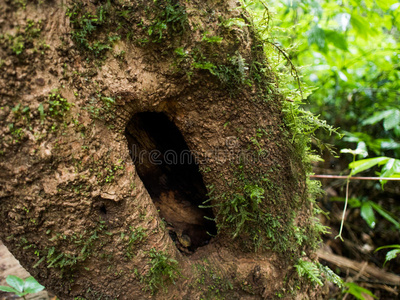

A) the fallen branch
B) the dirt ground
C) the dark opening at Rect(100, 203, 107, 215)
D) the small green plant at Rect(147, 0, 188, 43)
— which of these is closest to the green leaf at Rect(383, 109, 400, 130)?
the fallen branch

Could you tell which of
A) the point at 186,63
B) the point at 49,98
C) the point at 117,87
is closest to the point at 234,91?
the point at 186,63

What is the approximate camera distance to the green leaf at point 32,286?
117 centimetres

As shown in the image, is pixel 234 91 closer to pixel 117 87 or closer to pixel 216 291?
pixel 117 87

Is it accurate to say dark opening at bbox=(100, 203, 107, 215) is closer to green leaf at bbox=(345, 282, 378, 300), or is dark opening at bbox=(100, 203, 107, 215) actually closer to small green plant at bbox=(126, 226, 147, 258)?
small green plant at bbox=(126, 226, 147, 258)

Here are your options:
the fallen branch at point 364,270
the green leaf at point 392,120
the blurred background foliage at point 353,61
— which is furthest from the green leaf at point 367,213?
the green leaf at point 392,120

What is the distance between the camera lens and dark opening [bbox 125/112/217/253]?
5.47 feet

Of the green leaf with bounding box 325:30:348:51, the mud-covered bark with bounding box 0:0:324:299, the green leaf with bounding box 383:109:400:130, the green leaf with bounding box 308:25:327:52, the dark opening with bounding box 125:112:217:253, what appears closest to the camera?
the mud-covered bark with bounding box 0:0:324:299

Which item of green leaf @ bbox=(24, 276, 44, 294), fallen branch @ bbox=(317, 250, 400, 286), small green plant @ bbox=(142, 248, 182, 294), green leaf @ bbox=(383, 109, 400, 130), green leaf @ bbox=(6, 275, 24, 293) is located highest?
green leaf @ bbox=(6, 275, 24, 293)

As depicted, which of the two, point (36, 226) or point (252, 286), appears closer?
point (36, 226)

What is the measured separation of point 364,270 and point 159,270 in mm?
2235

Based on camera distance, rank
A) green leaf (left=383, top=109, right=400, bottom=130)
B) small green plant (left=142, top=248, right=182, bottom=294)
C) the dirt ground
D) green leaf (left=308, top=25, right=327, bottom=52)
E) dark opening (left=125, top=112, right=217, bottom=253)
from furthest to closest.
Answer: green leaf (left=383, top=109, right=400, bottom=130) < green leaf (left=308, top=25, right=327, bottom=52) < the dirt ground < dark opening (left=125, top=112, right=217, bottom=253) < small green plant (left=142, top=248, right=182, bottom=294)

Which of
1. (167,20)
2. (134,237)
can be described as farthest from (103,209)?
(167,20)

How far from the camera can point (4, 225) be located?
1.14 metres

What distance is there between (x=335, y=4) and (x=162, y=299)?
9.20 ft
